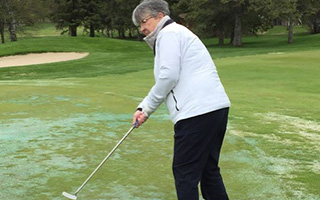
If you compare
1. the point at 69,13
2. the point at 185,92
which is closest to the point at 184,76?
the point at 185,92

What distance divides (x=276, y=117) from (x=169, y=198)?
4.41 meters

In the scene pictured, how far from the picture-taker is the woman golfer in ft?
9.98

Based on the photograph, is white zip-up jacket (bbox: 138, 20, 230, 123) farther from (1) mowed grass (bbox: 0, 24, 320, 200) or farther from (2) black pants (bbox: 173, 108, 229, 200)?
(1) mowed grass (bbox: 0, 24, 320, 200)

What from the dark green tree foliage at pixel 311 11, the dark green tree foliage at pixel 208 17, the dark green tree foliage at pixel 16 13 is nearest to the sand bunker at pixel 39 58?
the dark green tree foliage at pixel 208 17

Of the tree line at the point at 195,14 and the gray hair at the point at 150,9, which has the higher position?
the gray hair at the point at 150,9

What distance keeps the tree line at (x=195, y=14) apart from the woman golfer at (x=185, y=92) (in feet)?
113

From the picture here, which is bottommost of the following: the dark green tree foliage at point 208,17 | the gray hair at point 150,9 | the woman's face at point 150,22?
the dark green tree foliage at point 208,17

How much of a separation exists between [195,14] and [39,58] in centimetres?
1780

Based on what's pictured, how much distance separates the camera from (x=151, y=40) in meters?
3.26

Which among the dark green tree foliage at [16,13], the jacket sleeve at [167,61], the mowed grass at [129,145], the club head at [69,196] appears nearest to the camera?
the jacket sleeve at [167,61]

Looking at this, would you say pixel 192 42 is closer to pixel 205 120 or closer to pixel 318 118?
pixel 205 120

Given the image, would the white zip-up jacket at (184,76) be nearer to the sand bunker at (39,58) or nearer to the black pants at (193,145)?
the black pants at (193,145)

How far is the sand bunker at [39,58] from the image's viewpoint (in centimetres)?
2709

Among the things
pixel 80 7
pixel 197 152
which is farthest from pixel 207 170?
pixel 80 7
